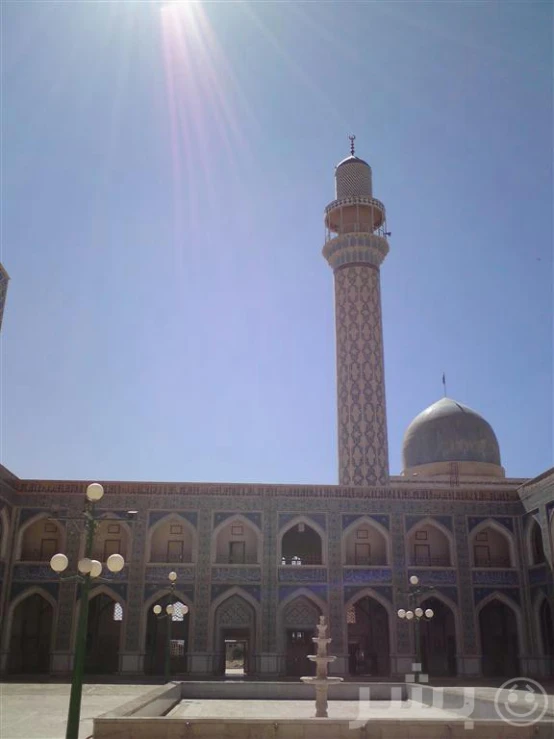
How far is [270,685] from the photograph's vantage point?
16656mm

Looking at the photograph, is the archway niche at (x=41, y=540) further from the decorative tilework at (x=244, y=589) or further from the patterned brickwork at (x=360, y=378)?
the patterned brickwork at (x=360, y=378)

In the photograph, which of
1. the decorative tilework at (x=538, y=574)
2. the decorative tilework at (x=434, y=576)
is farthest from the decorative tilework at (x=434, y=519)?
the decorative tilework at (x=538, y=574)

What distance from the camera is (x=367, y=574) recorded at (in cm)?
2431

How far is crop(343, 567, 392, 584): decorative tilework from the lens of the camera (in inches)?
954

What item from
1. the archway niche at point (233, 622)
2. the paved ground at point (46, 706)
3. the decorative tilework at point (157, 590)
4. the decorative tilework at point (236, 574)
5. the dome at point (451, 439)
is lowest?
the paved ground at point (46, 706)

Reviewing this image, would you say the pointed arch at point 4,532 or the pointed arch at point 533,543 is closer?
the pointed arch at point 4,532

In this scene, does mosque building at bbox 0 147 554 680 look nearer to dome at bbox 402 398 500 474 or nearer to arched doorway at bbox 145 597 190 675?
arched doorway at bbox 145 597 190 675

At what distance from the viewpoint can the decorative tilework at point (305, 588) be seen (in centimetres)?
2397

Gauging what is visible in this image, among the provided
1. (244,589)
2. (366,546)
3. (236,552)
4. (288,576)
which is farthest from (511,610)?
(236,552)

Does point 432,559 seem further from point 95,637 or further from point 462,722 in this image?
point 462,722

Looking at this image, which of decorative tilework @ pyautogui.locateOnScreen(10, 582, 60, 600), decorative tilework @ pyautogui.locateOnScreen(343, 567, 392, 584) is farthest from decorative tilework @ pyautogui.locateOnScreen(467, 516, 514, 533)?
decorative tilework @ pyautogui.locateOnScreen(10, 582, 60, 600)

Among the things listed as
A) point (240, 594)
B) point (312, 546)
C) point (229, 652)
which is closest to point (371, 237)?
point (312, 546)

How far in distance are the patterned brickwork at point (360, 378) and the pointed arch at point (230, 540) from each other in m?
4.29

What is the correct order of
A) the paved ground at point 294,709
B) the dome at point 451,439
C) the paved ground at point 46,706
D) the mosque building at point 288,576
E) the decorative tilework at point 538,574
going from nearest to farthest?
the paved ground at point 46,706 → the paved ground at point 294,709 → the decorative tilework at point 538,574 → the mosque building at point 288,576 → the dome at point 451,439
